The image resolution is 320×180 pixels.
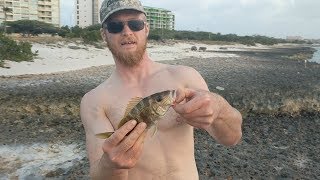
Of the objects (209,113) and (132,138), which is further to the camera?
(209,113)

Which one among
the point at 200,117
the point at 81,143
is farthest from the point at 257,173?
the point at 200,117

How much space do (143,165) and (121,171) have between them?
779 millimetres

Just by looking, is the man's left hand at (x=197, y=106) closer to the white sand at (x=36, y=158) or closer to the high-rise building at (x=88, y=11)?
the white sand at (x=36, y=158)

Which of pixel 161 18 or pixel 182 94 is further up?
pixel 161 18

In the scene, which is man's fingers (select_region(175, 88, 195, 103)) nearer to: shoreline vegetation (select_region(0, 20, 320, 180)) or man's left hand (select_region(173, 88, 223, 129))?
man's left hand (select_region(173, 88, 223, 129))

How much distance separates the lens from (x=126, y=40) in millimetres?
3312

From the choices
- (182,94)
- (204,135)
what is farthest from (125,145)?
(204,135)

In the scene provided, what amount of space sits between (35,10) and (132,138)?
102m

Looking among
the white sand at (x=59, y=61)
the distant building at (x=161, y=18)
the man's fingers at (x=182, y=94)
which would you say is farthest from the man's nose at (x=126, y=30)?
the distant building at (x=161, y=18)

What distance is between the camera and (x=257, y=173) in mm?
8102

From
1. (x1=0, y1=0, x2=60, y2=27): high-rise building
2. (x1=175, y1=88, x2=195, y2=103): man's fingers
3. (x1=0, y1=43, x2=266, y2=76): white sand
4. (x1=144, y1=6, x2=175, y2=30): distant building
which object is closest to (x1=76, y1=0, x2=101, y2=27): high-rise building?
(x1=0, y1=0, x2=60, y2=27): high-rise building

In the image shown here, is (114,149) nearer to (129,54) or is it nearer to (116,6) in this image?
(129,54)

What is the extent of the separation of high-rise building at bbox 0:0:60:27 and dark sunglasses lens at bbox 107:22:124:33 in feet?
306

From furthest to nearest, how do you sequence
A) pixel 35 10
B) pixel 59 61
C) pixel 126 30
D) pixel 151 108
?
pixel 35 10 < pixel 59 61 < pixel 126 30 < pixel 151 108
